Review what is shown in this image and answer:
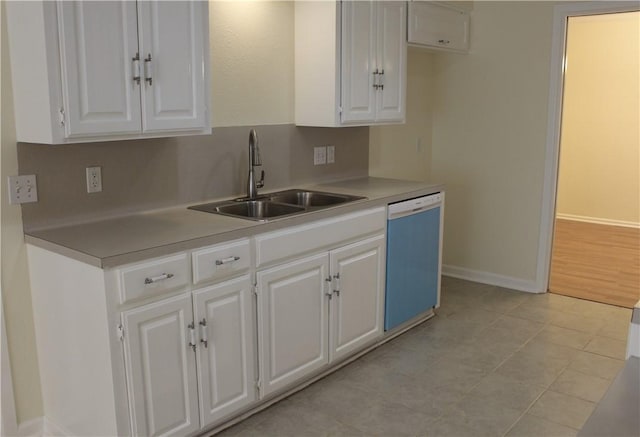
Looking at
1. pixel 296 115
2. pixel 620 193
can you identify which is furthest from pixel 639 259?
pixel 296 115

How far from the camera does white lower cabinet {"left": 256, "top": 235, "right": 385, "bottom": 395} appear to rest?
110 inches

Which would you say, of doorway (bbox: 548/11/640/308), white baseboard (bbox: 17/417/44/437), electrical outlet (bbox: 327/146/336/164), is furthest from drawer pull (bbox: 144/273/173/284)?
doorway (bbox: 548/11/640/308)

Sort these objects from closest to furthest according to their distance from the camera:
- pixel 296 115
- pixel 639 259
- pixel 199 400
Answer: pixel 199 400, pixel 296 115, pixel 639 259

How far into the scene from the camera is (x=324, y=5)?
3.36 metres

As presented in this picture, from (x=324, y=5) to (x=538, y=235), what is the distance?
2493mm

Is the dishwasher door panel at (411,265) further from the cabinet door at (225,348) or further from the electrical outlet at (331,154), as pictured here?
the cabinet door at (225,348)

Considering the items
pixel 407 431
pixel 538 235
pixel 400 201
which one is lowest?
pixel 407 431

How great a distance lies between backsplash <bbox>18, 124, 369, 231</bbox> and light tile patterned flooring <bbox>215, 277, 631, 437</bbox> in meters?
1.16

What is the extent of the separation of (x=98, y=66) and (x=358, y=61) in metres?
1.68

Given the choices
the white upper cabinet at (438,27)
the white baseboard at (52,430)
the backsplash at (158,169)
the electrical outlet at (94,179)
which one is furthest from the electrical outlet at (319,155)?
the white baseboard at (52,430)

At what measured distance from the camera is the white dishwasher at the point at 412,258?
3.58 metres

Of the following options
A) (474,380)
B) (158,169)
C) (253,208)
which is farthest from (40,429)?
(474,380)

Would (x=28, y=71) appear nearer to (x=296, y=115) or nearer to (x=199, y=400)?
(x=199, y=400)

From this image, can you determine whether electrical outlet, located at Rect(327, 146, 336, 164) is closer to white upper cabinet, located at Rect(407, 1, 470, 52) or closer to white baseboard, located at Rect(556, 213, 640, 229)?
white upper cabinet, located at Rect(407, 1, 470, 52)
